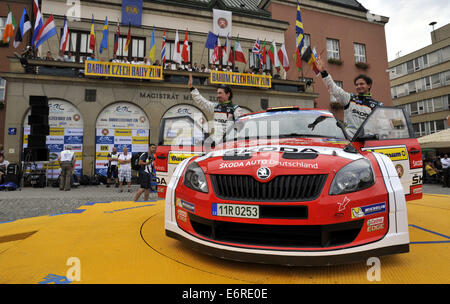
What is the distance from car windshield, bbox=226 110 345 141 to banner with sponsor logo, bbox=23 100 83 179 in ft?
38.7

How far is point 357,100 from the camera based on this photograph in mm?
3910

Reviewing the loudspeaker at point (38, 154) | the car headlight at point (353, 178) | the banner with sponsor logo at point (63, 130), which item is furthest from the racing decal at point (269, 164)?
the banner with sponsor logo at point (63, 130)

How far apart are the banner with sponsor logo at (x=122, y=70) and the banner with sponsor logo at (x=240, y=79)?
10.5 ft

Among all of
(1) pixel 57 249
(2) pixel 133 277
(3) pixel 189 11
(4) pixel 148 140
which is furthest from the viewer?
(3) pixel 189 11

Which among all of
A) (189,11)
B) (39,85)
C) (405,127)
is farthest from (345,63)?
(39,85)

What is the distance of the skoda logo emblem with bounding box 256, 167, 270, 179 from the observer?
5.87 ft


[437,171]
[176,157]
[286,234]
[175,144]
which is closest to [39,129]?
[175,144]

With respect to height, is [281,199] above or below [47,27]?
below

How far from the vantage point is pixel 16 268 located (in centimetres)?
181

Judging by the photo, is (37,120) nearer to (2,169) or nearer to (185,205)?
(2,169)

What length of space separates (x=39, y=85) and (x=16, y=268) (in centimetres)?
1361

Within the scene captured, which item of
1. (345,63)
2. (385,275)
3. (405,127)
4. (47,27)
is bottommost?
(385,275)

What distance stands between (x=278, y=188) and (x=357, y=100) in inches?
119
